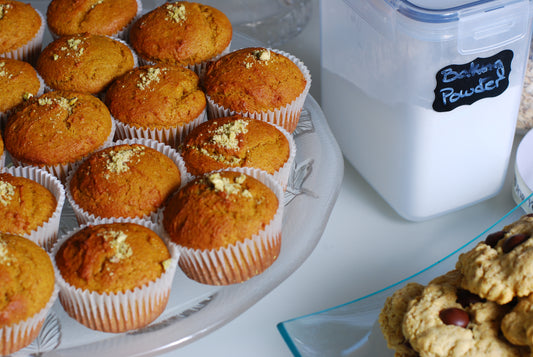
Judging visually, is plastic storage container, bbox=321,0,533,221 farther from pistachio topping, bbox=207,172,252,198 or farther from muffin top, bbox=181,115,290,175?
pistachio topping, bbox=207,172,252,198

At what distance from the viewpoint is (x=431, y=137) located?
4.54ft

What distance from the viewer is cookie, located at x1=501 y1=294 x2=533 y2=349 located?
1.00m

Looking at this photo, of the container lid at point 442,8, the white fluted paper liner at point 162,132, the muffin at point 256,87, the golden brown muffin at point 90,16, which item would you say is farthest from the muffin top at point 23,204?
the container lid at point 442,8

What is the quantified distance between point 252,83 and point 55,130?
46 centimetres

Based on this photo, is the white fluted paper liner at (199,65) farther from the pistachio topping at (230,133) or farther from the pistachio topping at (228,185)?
the pistachio topping at (228,185)

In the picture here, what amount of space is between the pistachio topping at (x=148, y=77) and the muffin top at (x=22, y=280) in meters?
0.50

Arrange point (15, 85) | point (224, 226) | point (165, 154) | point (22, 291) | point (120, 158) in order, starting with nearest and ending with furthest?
point (22, 291) → point (224, 226) → point (120, 158) → point (165, 154) → point (15, 85)

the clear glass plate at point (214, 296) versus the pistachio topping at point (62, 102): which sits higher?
the pistachio topping at point (62, 102)

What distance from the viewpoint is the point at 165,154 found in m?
1.47

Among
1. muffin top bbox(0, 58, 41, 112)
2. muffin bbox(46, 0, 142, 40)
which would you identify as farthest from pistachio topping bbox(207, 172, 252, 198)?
muffin bbox(46, 0, 142, 40)

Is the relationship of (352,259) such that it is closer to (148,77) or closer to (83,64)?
(148,77)

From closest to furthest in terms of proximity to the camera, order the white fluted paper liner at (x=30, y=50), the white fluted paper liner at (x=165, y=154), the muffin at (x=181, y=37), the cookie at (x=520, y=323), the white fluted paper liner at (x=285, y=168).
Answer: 1. the cookie at (x=520, y=323)
2. the white fluted paper liner at (x=165, y=154)
3. the white fluted paper liner at (x=285, y=168)
4. the muffin at (x=181, y=37)
5. the white fluted paper liner at (x=30, y=50)

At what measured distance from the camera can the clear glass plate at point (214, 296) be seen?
1.20 m

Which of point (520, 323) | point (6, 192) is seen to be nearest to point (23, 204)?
point (6, 192)
